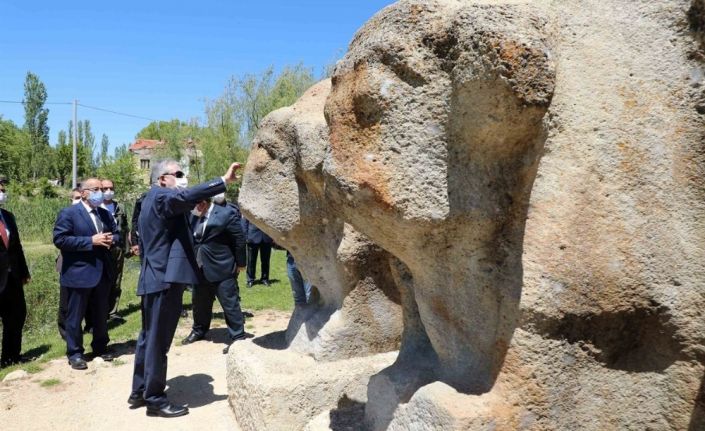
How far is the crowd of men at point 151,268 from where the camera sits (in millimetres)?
4043

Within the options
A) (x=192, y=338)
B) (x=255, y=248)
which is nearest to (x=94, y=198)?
(x=192, y=338)

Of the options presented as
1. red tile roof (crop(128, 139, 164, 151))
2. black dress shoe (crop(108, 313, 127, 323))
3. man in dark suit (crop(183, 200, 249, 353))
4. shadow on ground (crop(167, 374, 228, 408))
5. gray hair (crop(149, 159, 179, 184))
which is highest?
red tile roof (crop(128, 139, 164, 151))

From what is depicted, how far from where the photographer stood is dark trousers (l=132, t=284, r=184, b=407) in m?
4.02

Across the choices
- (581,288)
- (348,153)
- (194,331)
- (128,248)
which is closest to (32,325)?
(128,248)

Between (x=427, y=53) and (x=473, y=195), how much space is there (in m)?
0.50

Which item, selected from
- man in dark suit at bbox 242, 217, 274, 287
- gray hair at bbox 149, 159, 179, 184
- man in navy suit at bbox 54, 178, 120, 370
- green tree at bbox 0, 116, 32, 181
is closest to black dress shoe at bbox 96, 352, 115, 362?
man in navy suit at bbox 54, 178, 120, 370

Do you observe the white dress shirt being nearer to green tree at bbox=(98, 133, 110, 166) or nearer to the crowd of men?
the crowd of men

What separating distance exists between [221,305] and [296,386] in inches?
114

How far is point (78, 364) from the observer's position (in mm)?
5441

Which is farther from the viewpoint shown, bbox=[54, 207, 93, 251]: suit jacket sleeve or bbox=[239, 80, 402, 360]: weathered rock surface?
bbox=[54, 207, 93, 251]: suit jacket sleeve

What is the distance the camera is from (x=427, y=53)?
1915 mm

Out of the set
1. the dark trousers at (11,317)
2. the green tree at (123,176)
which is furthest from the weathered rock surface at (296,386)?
the green tree at (123,176)

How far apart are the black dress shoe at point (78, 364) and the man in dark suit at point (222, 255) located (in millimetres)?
1064

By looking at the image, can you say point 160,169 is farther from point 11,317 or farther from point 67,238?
point 11,317
